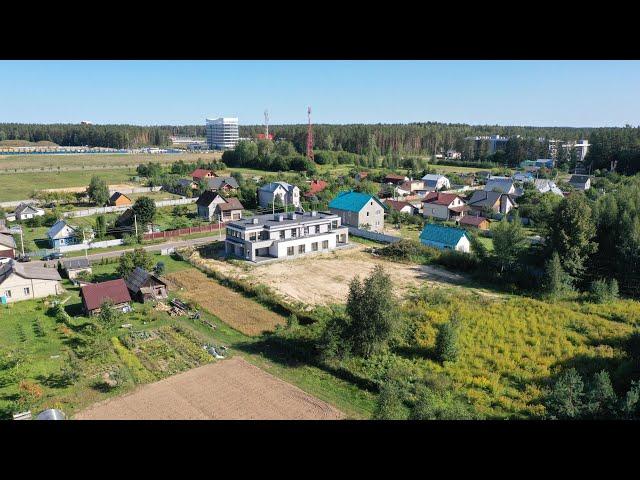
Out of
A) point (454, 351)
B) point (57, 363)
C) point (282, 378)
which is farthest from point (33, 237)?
point (454, 351)

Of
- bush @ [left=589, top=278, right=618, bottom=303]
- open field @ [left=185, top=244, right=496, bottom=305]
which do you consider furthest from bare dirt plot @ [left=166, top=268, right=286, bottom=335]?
bush @ [left=589, top=278, right=618, bottom=303]

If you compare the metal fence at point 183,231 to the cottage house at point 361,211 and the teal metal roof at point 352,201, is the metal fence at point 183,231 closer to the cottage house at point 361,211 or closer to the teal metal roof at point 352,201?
the teal metal roof at point 352,201

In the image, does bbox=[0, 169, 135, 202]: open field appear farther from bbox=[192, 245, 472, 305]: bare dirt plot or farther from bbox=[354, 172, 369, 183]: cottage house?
bbox=[192, 245, 472, 305]: bare dirt plot

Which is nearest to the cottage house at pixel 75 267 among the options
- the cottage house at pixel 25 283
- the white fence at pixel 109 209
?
the cottage house at pixel 25 283

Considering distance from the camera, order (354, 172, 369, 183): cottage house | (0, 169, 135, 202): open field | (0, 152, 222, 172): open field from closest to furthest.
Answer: (0, 169, 135, 202): open field, (354, 172, 369, 183): cottage house, (0, 152, 222, 172): open field
